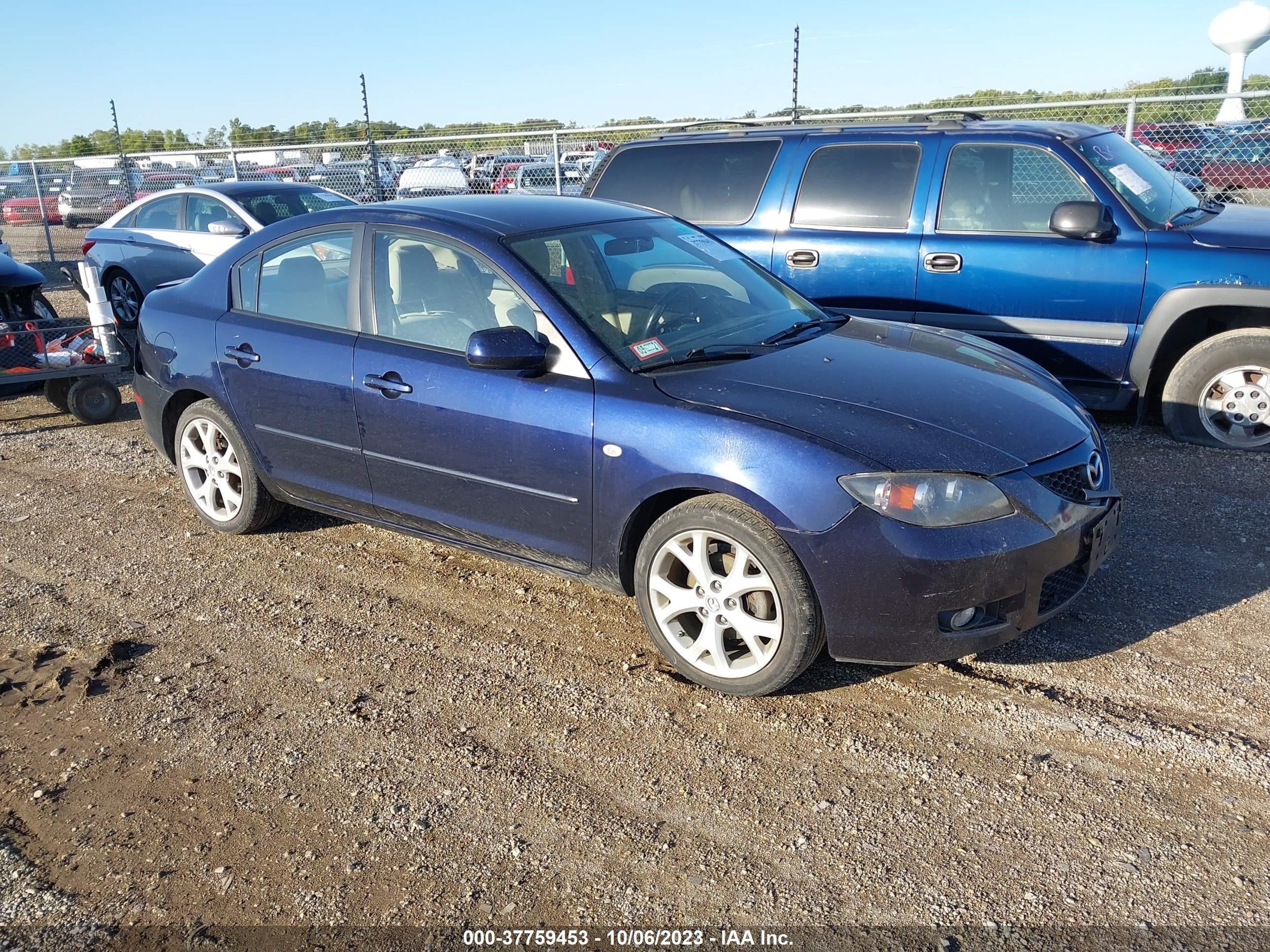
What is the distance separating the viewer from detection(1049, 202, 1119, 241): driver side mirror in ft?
20.1

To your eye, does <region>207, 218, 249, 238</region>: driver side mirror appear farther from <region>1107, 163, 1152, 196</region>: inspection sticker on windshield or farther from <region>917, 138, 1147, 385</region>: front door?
<region>1107, 163, 1152, 196</region>: inspection sticker on windshield

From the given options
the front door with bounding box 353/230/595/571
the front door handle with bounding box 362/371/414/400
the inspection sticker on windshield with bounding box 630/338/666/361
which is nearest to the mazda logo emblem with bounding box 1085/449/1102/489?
the inspection sticker on windshield with bounding box 630/338/666/361

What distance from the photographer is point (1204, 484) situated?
5.65 metres

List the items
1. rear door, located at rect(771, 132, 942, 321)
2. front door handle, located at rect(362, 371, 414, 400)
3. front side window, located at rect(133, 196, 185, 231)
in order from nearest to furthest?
front door handle, located at rect(362, 371, 414, 400) → rear door, located at rect(771, 132, 942, 321) → front side window, located at rect(133, 196, 185, 231)

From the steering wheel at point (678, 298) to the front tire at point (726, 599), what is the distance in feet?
2.98

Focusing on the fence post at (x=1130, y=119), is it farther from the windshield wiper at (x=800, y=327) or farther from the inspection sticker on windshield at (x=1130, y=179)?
the windshield wiper at (x=800, y=327)

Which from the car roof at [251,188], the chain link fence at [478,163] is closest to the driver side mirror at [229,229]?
the car roof at [251,188]

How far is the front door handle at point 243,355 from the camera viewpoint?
4949 millimetres

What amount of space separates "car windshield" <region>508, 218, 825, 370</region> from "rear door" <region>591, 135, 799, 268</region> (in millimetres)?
2249

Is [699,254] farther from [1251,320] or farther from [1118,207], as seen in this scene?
[1251,320]

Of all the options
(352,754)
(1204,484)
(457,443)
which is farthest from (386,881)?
(1204,484)

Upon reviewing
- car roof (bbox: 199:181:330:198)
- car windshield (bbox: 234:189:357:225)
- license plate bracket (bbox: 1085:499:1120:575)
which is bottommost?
license plate bracket (bbox: 1085:499:1120:575)

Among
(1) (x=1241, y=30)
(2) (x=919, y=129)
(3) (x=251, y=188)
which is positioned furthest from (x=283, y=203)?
(1) (x=1241, y=30)

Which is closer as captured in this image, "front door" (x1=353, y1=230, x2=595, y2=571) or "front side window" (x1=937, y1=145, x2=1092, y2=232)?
"front door" (x1=353, y1=230, x2=595, y2=571)
